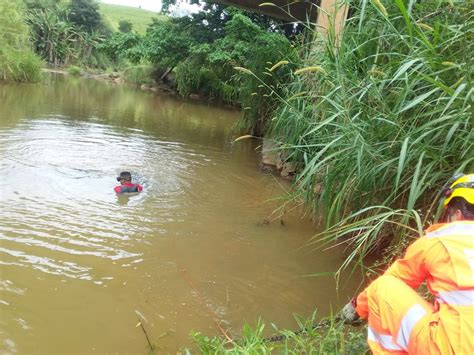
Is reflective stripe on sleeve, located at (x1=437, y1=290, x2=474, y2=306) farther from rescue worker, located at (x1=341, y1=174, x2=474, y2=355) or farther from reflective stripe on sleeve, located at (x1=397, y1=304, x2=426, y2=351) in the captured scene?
reflective stripe on sleeve, located at (x1=397, y1=304, x2=426, y2=351)

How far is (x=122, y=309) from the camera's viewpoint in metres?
3.23

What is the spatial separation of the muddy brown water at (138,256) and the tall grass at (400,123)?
90cm

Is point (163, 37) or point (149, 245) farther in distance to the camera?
A: point (163, 37)

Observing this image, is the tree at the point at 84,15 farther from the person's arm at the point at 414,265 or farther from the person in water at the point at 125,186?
the person's arm at the point at 414,265

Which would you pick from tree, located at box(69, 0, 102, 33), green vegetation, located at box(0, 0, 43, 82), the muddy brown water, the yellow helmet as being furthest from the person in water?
tree, located at box(69, 0, 102, 33)

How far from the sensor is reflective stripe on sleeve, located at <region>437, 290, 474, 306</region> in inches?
60.3

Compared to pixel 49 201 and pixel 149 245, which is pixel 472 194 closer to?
pixel 149 245

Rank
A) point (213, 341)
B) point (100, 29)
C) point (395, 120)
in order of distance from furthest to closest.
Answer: point (100, 29) < point (395, 120) < point (213, 341)

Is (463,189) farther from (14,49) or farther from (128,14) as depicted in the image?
(128,14)

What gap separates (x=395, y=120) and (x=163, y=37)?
1702cm

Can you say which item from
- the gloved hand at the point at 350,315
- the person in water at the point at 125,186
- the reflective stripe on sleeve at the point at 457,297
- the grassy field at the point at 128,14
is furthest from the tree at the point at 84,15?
the reflective stripe on sleeve at the point at 457,297

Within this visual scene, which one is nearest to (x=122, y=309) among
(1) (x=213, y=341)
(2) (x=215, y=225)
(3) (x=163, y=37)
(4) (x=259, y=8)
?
(1) (x=213, y=341)

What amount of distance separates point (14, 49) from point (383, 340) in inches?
844

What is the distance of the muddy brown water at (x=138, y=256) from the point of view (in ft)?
10.0
